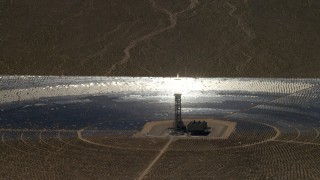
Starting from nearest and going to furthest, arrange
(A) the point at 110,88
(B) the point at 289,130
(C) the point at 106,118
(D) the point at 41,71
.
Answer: (B) the point at 289,130 < (C) the point at 106,118 < (A) the point at 110,88 < (D) the point at 41,71

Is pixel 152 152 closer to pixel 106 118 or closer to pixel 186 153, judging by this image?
pixel 186 153

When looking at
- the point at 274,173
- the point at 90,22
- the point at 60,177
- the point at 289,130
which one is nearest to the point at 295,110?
the point at 289,130

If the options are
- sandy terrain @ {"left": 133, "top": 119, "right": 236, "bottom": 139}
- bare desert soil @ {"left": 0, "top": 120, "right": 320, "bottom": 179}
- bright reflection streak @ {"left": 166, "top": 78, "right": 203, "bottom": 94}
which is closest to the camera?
bare desert soil @ {"left": 0, "top": 120, "right": 320, "bottom": 179}

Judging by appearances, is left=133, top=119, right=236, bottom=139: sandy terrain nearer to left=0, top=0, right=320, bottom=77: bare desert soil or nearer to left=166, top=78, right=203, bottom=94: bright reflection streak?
left=166, top=78, right=203, bottom=94: bright reflection streak

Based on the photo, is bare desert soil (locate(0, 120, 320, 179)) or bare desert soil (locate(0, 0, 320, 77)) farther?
bare desert soil (locate(0, 0, 320, 77))

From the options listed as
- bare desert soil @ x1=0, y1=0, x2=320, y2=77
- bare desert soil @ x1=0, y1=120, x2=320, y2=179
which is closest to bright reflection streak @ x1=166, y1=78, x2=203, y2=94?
bare desert soil @ x1=0, y1=0, x2=320, y2=77

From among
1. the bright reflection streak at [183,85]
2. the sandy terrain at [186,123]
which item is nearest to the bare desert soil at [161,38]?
the bright reflection streak at [183,85]

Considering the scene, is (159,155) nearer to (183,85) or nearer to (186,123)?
(186,123)
